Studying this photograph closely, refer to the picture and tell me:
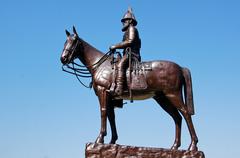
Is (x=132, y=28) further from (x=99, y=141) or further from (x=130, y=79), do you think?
(x=99, y=141)

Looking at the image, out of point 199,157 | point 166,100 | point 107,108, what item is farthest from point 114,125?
point 199,157

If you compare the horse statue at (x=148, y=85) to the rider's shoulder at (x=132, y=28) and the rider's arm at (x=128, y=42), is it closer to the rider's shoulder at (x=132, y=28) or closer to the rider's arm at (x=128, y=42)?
the rider's arm at (x=128, y=42)

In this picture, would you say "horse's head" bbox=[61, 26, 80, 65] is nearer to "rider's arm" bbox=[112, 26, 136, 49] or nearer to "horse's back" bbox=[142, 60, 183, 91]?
"rider's arm" bbox=[112, 26, 136, 49]

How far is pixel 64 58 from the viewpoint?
1310 centimetres

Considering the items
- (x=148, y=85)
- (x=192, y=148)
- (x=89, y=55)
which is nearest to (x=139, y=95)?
(x=148, y=85)

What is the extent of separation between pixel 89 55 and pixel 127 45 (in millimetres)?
1083

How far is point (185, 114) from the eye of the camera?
12.7m

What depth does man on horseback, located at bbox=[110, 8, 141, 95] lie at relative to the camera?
1270 centimetres

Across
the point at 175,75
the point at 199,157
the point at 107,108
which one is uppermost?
the point at 175,75

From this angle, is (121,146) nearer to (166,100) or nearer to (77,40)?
(166,100)

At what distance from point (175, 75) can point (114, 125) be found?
2079mm

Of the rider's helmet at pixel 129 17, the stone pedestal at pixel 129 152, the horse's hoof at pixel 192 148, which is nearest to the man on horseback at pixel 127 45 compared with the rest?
the rider's helmet at pixel 129 17

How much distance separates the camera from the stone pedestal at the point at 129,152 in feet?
40.5

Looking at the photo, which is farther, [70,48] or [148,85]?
[70,48]
